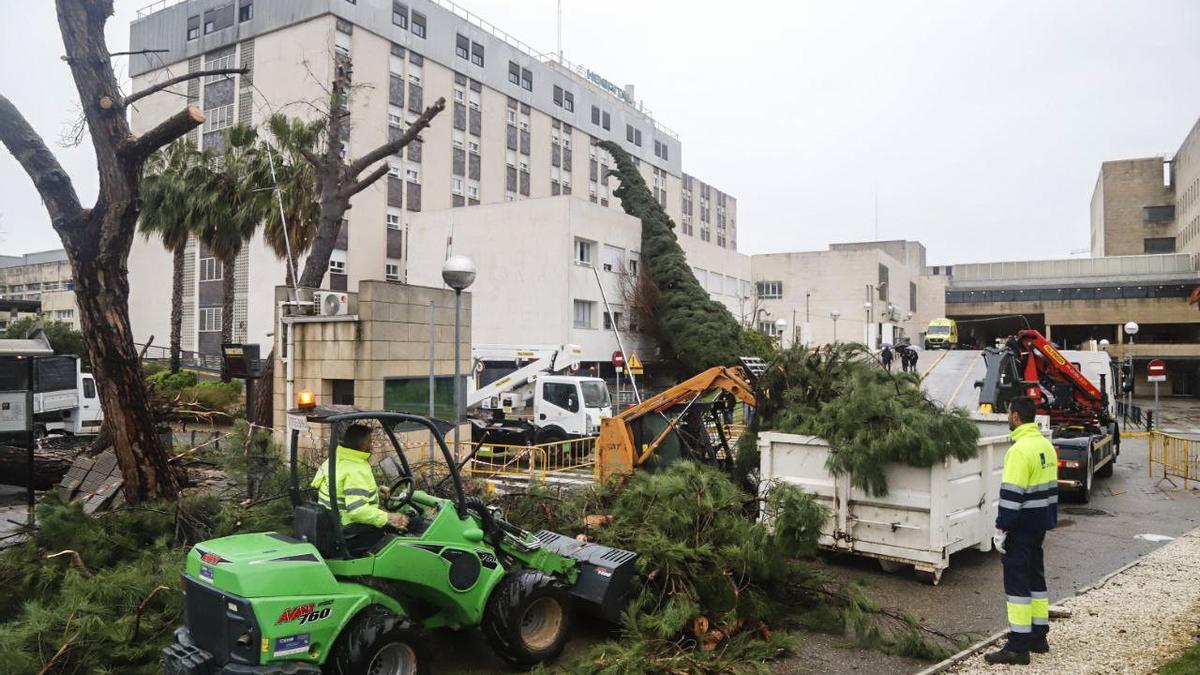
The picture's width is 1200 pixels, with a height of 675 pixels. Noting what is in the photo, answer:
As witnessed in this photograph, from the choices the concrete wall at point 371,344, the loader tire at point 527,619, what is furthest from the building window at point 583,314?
the loader tire at point 527,619

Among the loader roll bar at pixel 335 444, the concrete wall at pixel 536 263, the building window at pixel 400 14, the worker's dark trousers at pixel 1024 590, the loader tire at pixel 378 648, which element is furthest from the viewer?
the building window at pixel 400 14

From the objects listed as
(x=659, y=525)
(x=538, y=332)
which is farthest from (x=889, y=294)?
(x=659, y=525)

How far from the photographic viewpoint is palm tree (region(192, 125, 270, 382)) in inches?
1013

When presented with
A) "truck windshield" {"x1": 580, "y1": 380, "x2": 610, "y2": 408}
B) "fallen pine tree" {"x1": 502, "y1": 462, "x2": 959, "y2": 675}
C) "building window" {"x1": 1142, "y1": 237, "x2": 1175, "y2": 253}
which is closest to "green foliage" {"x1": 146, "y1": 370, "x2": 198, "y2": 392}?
"truck windshield" {"x1": 580, "y1": 380, "x2": 610, "y2": 408}

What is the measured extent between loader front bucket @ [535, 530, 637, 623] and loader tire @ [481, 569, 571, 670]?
20 centimetres

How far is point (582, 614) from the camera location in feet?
21.5

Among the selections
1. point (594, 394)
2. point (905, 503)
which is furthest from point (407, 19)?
point (905, 503)

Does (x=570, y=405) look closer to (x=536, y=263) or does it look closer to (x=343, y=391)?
(x=343, y=391)

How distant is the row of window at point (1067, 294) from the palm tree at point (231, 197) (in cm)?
6433

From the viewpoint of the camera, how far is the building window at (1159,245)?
241 ft

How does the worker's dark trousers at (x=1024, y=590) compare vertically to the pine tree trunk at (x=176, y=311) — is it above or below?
below

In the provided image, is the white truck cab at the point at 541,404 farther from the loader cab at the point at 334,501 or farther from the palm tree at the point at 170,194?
the palm tree at the point at 170,194

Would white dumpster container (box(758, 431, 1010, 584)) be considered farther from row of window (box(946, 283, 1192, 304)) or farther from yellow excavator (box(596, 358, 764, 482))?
row of window (box(946, 283, 1192, 304))

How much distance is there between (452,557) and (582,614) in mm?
1637
